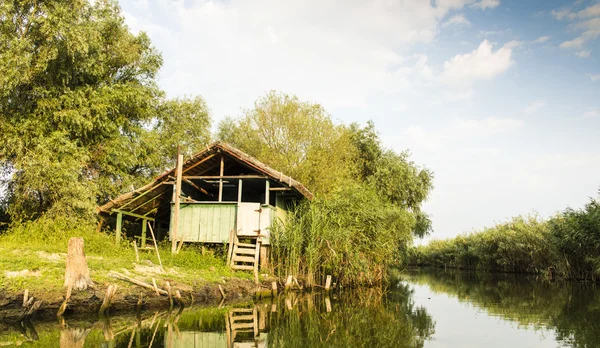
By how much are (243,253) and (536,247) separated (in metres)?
19.9

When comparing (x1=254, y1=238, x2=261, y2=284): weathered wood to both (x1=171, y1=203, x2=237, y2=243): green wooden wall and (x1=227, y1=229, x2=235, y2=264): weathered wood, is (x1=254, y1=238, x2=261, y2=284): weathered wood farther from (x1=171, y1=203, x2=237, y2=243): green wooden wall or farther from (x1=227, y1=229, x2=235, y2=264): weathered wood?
(x1=171, y1=203, x2=237, y2=243): green wooden wall

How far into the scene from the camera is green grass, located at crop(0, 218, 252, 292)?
34.7ft

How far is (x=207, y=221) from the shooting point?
56.4 ft

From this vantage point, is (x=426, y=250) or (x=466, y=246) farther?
(x=426, y=250)

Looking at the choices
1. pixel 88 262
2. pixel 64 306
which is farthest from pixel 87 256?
pixel 64 306

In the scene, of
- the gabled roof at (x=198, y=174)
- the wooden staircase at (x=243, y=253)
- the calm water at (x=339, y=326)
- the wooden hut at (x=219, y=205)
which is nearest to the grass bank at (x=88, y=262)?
the wooden staircase at (x=243, y=253)

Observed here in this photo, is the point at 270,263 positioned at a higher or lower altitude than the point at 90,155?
lower

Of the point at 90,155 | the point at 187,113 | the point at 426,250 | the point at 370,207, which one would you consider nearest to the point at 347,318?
the point at 370,207

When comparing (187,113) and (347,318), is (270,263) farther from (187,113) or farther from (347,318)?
(187,113)

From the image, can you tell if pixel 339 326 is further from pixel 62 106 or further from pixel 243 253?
pixel 62 106

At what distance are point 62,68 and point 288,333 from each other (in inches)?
603

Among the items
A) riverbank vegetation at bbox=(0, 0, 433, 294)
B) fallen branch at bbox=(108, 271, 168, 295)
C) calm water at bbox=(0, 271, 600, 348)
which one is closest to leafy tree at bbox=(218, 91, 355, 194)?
riverbank vegetation at bbox=(0, 0, 433, 294)

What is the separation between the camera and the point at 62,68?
18.4 m

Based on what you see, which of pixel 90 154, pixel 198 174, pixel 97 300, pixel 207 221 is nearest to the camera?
pixel 97 300
